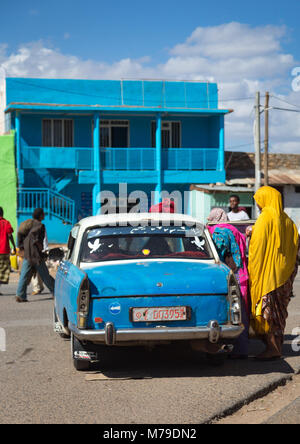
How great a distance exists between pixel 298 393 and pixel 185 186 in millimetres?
28093

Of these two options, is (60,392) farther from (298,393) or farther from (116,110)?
(116,110)

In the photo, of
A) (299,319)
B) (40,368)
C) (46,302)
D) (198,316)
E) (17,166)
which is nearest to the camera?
(198,316)

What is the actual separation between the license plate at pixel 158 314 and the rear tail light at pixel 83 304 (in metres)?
0.43

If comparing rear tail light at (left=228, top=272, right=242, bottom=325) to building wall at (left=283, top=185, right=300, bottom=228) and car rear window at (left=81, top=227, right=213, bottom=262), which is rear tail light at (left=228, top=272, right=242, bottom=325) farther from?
building wall at (left=283, top=185, right=300, bottom=228)

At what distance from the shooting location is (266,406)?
5.67m

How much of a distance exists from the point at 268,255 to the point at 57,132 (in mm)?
26986

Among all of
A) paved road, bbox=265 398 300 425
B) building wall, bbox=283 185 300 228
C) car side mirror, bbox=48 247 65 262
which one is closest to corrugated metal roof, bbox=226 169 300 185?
building wall, bbox=283 185 300 228

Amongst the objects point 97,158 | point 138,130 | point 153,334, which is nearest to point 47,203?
point 97,158

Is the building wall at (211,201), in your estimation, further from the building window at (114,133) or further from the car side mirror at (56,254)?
the car side mirror at (56,254)

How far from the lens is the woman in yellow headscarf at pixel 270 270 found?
729 centimetres

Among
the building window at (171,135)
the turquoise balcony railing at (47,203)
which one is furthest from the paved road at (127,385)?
the building window at (171,135)

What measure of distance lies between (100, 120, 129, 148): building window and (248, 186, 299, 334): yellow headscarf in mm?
26965

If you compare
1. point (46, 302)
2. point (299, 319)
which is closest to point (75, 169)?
point (46, 302)

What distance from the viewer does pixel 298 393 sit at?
240 inches
